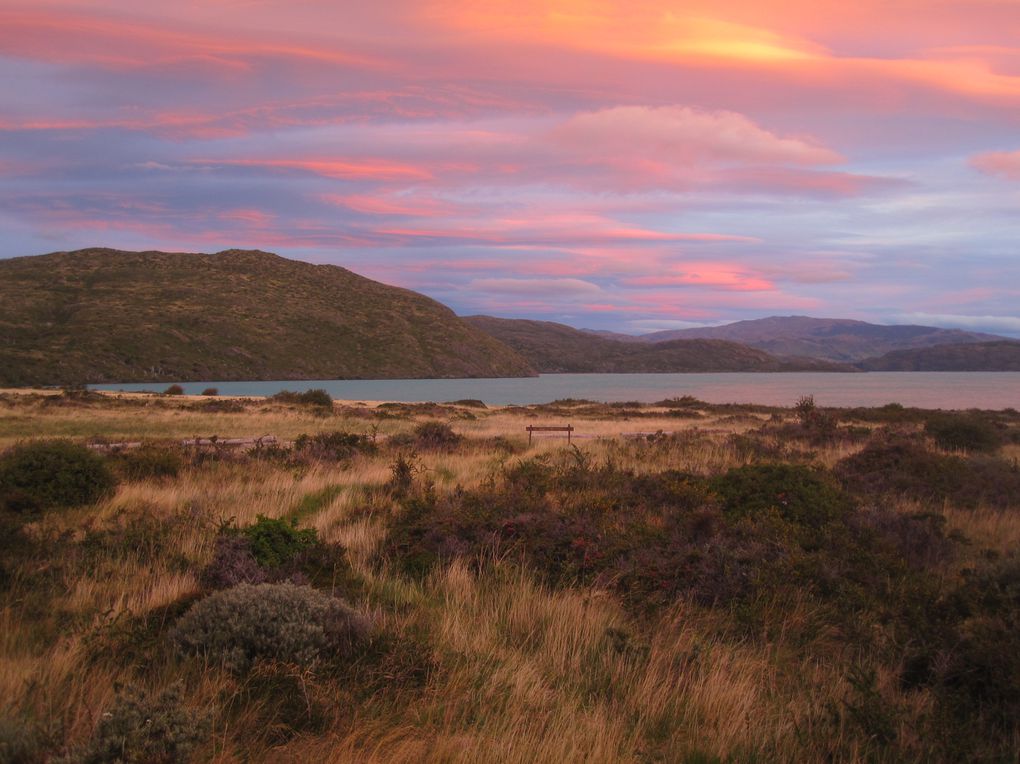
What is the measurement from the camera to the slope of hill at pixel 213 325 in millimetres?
114938

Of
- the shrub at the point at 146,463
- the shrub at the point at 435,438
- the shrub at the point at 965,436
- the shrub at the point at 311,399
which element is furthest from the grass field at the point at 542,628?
the shrub at the point at 311,399

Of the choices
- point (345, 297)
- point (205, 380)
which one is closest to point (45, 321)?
point (205, 380)

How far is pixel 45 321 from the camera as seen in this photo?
12562cm

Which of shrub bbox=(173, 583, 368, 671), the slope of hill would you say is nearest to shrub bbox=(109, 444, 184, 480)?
shrub bbox=(173, 583, 368, 671)

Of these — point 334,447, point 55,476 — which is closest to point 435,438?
point 334,447

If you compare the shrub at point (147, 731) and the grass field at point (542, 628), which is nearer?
the shrub at point (147, 731)

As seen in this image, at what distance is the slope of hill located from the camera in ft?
377

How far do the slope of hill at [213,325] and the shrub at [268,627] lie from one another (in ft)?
375

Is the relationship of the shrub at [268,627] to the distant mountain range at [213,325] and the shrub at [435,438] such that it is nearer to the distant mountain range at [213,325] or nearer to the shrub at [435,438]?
the shrub at [435,438]

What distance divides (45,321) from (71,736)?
150 metres

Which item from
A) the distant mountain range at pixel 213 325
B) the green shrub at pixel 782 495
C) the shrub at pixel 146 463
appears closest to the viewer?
the green shrub at pixel 782 495

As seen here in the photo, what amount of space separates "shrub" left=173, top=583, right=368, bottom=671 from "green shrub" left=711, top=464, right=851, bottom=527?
574 centimetres

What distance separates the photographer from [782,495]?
8664 mm

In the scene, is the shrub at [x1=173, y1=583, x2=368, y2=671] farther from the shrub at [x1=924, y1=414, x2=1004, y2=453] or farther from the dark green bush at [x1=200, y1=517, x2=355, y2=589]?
the shrub at [x1=924, y1=414, x2=1004, y2=453]
